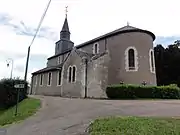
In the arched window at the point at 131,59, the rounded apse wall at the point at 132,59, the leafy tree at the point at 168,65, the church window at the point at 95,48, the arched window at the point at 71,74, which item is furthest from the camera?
the leafy tree at the point at 168,65

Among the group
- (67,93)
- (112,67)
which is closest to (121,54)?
(112,67)

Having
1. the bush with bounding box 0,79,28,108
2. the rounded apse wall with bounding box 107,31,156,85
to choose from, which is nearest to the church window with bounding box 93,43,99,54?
the rounded apse wall with bounding box 107,31,156,85

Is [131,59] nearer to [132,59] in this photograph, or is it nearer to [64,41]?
[132,59]

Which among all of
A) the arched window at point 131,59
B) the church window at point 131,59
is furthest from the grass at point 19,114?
the arched window at point 131,59

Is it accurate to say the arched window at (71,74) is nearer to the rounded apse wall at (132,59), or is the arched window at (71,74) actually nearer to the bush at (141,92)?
the rounded apse wall at (132,59)

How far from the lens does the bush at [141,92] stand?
22500 millimetres

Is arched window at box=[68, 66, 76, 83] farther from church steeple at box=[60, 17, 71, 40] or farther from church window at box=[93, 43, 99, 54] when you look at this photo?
church steeple at box=[60, 17, 71, 40]

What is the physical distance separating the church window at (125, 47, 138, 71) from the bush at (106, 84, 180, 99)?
15.8 ft

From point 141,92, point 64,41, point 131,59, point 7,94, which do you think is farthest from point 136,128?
point 64,41

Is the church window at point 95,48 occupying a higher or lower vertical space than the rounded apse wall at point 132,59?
higher

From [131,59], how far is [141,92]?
6426mm

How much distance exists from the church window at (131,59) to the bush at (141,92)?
4825mm

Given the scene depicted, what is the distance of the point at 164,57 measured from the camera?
4525 centimetres

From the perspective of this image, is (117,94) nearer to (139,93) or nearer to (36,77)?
(139,93)
